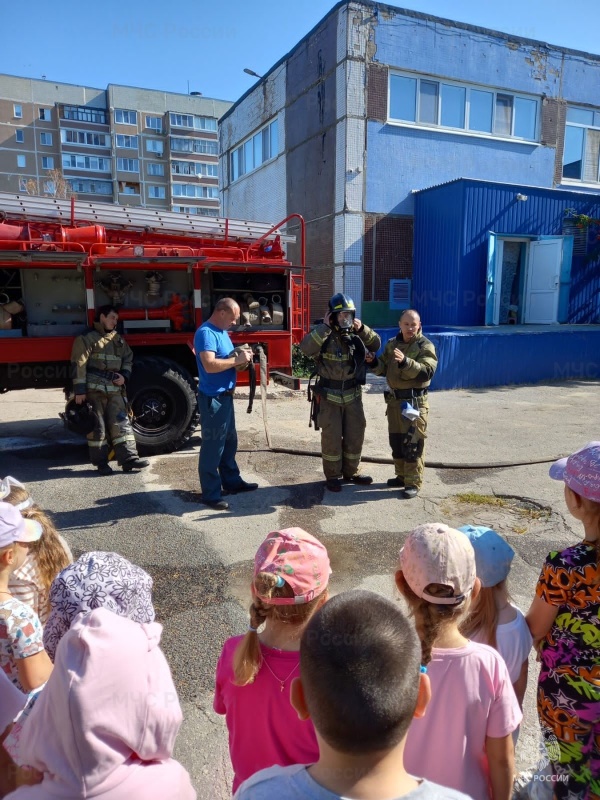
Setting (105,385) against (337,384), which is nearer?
(337,384)

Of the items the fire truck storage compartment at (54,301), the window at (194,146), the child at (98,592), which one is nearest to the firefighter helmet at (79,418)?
the fire truck storage compartment at (54,301)

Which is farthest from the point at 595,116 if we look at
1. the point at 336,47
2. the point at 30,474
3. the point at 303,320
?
the point at 30,474

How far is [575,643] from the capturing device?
5.80ft

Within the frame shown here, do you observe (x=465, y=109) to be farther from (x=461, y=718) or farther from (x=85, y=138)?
(x=85, y=138)

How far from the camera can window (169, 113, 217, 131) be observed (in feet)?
222

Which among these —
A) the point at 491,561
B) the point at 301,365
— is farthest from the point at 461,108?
the point at 491,561

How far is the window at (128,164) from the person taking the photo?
66.8m

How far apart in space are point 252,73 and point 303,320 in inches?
566

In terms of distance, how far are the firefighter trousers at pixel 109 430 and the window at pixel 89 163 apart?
6974cm

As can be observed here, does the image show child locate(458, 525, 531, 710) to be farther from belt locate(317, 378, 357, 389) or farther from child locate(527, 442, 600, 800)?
belt locate(317, 378, 357, 389)

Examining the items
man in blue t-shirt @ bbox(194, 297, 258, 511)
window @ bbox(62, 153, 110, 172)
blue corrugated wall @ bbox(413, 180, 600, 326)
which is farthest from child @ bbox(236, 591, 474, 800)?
window @ bbox(62, 153, 110, 172)

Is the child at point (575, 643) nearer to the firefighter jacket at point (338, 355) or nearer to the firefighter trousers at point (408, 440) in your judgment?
the firefighter trousers at point (408, 440)

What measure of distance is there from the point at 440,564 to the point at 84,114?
77277mm

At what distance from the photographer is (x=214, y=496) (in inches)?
201
